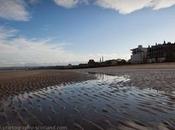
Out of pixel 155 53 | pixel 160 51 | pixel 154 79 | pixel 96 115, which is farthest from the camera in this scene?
pixel 155 53

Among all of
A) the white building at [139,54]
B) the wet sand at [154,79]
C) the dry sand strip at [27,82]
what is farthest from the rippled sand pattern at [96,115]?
the white building at [139,54]

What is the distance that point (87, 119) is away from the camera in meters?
6.03

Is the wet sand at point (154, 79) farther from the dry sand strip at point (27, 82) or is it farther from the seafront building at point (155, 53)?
the seafront building at point (155, 53)

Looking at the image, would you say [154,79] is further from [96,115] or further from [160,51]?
[160,51]

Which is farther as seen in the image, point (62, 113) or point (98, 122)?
point (62, 113)

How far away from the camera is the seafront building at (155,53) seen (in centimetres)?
6934

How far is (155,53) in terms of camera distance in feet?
263

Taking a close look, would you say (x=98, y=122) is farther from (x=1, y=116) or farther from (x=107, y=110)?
(x=1, y=116)

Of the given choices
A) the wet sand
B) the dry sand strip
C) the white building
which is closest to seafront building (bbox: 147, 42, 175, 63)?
the white building

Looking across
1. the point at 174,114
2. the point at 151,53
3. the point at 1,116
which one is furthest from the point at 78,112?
the point at 151,53

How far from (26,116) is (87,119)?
1984 millimetres

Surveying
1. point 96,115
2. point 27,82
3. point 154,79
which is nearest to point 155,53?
point 154,79

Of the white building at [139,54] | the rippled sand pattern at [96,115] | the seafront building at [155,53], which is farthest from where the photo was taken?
the white building at [139,54]

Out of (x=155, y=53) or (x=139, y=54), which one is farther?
(x=139, y=54)
